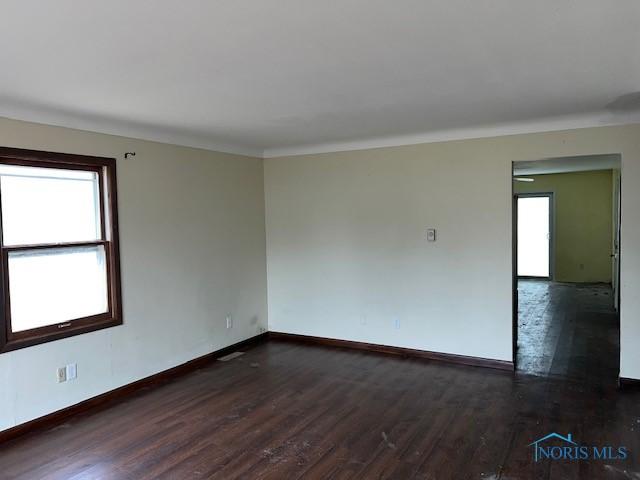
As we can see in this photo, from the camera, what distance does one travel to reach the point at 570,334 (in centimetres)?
591

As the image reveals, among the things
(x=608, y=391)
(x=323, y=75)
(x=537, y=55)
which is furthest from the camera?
(x=608, y=391)

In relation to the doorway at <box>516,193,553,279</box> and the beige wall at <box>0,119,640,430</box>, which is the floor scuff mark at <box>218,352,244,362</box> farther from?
the doorway at <box>516,193,553,279</box>

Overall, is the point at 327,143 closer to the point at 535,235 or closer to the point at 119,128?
the point at 119,128

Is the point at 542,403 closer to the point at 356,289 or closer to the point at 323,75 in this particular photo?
the point at 356,289

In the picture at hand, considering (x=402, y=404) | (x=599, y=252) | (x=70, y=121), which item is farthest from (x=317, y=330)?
(x=599, y=252)

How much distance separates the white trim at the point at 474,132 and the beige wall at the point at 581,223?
621 centimetres

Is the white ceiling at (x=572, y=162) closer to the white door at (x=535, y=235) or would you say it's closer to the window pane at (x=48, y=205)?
the white door at (x=535, y=235)

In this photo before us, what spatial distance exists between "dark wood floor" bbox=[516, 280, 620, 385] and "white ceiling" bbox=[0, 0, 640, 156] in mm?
2337

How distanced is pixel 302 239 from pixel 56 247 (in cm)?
280

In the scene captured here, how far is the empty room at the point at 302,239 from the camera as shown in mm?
2291

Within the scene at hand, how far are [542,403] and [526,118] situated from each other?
2422 mm

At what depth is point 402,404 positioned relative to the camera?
152 inches

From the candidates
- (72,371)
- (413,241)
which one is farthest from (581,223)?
(72,371)

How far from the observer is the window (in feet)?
11.3
